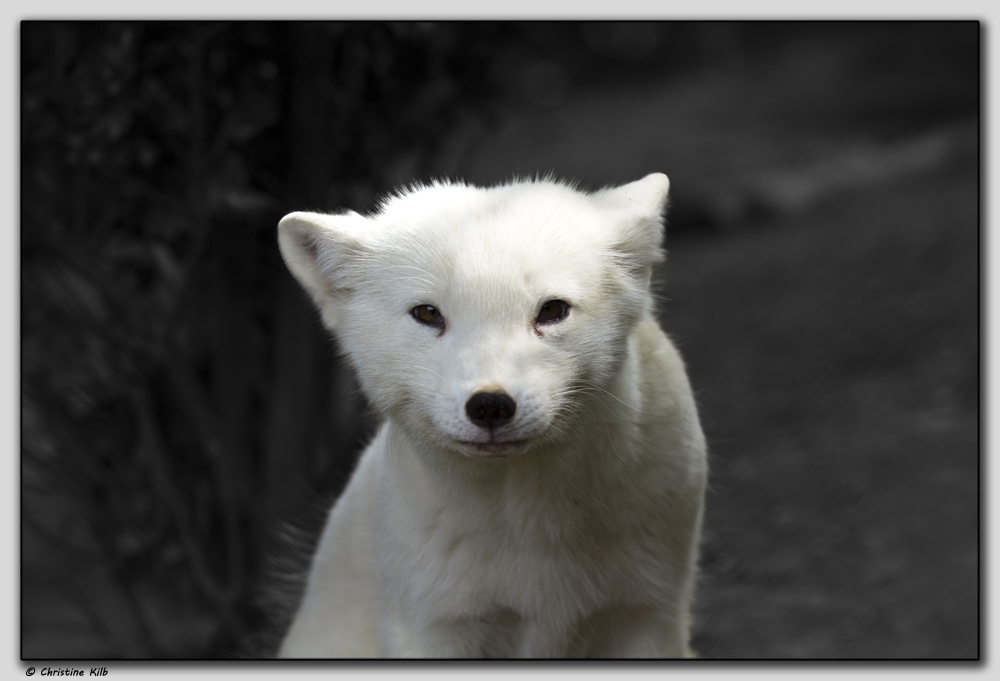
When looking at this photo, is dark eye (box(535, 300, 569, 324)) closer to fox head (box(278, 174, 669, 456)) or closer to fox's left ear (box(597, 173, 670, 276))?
fox head (box(278, 174, 669, 456))

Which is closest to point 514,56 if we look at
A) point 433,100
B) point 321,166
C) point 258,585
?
point 433,100

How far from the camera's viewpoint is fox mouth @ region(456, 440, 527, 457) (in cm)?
143

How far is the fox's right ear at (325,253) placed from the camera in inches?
63.5

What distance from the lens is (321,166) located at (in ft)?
8.45

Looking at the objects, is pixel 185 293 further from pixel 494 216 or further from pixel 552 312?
pixel 552 312

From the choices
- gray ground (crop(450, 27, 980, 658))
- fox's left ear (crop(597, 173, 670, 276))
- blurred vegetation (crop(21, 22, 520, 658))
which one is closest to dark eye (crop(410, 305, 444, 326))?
fox's left ear (crop(597, 173, 670, 276))

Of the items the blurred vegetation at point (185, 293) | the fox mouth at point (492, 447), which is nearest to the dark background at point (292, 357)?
the blurred vegetation at point (185, 293)

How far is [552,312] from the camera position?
4.88 feet

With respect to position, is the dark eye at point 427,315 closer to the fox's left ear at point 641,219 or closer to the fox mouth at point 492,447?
the fox mouth at point 492,447

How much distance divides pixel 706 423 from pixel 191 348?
1636mm

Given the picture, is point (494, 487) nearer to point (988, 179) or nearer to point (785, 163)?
point (988, 179)

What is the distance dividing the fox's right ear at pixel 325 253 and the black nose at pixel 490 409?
40 cm

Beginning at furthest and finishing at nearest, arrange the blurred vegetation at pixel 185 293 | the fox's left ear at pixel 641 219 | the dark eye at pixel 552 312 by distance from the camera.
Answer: the blurred vegetation at pixel 185 293 < the fox's left ear at pixel 641 219 < the dark eye at pixel 552 312

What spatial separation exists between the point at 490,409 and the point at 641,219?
1.46ft
